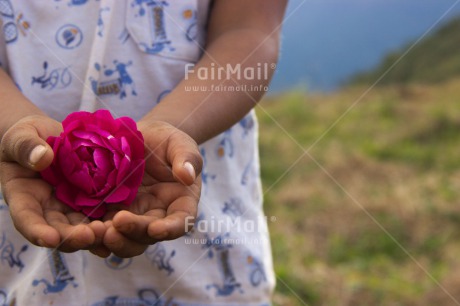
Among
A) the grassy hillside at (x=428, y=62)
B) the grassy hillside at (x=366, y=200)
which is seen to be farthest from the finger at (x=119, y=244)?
the grassy hillside at (x=428, y=62)

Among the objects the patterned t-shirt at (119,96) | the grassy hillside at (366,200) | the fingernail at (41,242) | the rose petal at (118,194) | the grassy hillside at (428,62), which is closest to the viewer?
the fingernail at (41,242)

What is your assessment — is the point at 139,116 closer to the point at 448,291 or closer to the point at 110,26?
the point at 110,26

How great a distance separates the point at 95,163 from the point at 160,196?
10 centimetres

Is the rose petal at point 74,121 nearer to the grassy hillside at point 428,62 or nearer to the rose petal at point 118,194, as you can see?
the rose petal at point 118,194

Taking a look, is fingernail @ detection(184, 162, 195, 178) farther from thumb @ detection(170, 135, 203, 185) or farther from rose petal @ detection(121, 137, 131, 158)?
rose petal @ detection(121, 137, 131, 158)

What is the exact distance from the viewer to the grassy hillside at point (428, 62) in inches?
184

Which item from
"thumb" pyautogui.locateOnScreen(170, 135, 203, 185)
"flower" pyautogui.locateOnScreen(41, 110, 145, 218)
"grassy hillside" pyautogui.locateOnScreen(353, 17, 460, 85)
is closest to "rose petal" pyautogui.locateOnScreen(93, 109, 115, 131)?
"flower" pyautogui.locateOnScreen(41, 110, 145, 218)

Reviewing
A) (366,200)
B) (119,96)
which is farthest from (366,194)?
(119,96)

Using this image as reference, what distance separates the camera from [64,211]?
89cm

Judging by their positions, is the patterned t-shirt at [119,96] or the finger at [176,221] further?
the patterned t-shirt at [119,96]

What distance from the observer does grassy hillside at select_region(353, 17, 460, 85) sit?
4.68m

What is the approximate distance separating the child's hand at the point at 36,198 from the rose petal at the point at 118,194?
0.13 feet

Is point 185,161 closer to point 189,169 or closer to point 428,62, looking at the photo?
point 189,169

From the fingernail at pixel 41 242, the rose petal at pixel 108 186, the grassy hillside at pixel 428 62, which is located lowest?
the grassy hillside at pixel 428 62
